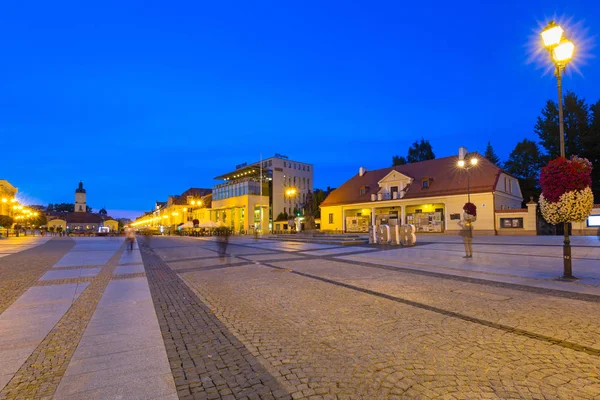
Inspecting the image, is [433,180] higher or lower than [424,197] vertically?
higher

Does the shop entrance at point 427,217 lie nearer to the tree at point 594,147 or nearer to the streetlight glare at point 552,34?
the tree at point 594,147

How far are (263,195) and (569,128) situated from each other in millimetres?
51820

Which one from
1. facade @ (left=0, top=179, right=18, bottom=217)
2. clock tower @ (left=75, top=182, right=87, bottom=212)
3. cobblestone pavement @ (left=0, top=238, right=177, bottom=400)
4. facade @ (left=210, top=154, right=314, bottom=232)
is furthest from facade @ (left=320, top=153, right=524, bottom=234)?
clock tower @ (left=75, top=182, right=87, bottom=212)

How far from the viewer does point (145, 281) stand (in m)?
10.2

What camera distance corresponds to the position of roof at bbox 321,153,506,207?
39.0 m

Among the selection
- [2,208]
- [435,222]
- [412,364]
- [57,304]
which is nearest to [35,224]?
[2,208]

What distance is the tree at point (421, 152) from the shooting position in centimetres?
6644

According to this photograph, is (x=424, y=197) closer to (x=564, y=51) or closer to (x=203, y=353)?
(x=564, y=51)

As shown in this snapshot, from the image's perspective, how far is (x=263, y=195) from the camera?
69812mm

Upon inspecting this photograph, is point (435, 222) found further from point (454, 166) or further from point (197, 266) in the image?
point (197, 266)

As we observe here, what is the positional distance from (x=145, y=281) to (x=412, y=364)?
8.71 meters

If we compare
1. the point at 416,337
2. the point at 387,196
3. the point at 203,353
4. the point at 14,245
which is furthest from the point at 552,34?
the point at 14,245

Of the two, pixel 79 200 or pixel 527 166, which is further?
pixel 79 200

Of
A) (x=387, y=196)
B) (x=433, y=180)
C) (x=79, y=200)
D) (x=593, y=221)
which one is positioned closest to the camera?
(x=593, y=221)
